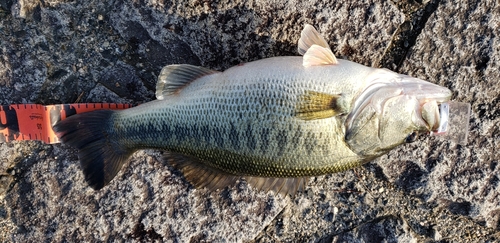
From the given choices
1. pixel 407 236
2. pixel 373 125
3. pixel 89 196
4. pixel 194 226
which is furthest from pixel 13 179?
pixel 407 236

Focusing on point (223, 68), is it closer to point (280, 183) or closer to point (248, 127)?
point (248, 127)

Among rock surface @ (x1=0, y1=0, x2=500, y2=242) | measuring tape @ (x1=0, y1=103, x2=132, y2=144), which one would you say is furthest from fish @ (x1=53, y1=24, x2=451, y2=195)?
measuring tape @ (x1=0, y1=103, x2=132, y2=144)

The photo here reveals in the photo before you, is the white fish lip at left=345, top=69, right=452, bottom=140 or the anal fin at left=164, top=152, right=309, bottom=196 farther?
the anal fin at left=164, top=152, right=309, bottom=196

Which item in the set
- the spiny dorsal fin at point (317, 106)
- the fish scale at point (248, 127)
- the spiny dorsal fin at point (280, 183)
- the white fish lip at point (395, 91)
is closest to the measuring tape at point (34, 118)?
the fish scale at point (248, 127)

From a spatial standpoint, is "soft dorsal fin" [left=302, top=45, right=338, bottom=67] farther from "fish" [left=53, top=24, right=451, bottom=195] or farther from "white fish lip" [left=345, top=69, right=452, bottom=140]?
"white fish lip" [left=345, top=69, right=452, bottom=140]

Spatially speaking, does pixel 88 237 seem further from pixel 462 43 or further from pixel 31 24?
pixel 462 43
